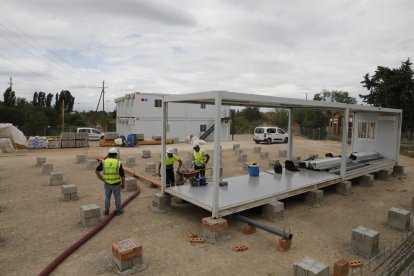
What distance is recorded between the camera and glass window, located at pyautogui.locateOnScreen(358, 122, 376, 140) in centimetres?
1450

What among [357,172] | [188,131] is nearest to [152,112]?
[188,131]

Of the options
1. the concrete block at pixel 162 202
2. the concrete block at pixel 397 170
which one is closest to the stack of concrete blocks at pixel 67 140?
the concrete block at pixel 162 202

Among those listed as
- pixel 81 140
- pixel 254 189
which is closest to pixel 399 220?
pixel 254 189

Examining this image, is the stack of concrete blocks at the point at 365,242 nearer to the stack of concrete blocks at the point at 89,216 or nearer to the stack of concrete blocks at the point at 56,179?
the stack of concrete blocks at the point at 89,216

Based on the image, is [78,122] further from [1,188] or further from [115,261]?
[115,261]

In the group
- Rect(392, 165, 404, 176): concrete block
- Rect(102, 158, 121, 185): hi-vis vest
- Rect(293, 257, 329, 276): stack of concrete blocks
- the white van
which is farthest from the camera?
the white van

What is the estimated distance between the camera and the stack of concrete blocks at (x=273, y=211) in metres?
7.42

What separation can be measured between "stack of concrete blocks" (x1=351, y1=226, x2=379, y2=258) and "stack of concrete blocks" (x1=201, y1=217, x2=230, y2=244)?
8.41 feet

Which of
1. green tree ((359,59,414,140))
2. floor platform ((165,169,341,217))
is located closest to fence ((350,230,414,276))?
floor platform ((165,169,341,217))

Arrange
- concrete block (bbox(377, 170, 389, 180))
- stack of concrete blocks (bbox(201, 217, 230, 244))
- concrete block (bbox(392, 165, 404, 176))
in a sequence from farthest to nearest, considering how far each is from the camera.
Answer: concrete block (bbox(392, 165, 404, 176)) < concrete block (bbox(377, 170, 389, 180)) < stack of concrete blocks (bbox(201, 217, 230, 244))

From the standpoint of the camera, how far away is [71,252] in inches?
219

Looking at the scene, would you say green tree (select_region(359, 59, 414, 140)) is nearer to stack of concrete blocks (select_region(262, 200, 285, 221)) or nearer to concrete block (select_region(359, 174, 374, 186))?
concrete block (select_region(359, 174, 374, 186))

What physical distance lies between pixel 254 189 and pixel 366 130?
9.55 m

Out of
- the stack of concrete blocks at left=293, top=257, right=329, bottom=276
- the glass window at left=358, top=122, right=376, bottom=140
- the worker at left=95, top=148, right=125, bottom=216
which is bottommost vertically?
the stack of concrete blocks at left=293, top=257, right=329, bottom=276
